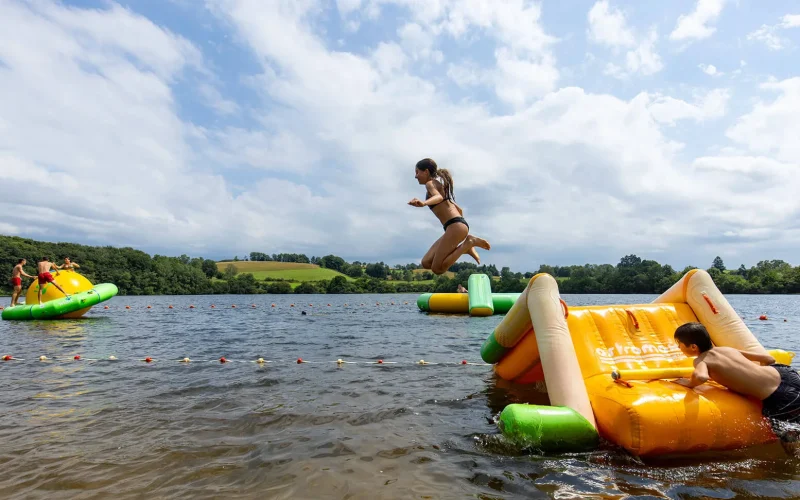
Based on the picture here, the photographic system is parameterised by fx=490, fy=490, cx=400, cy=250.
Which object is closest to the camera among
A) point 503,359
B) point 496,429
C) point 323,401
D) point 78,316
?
point 496,429

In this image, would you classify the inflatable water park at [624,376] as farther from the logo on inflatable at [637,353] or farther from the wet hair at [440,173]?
the wet hair at [440,173]

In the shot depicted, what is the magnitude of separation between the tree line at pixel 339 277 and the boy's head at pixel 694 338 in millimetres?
56004

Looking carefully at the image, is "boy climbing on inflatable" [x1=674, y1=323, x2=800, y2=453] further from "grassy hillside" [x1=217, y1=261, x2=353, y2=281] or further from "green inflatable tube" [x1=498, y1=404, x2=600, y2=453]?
"grassy hillside" [x1=217, y1=261, x2=353, y2=281]

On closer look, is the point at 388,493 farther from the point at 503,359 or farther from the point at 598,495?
the point at 503,359

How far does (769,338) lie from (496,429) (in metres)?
14.2

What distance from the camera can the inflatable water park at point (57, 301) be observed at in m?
19.1

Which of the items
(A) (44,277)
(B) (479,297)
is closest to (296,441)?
(B) (479,297)

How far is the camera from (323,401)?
682cm

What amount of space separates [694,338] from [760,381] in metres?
0.65

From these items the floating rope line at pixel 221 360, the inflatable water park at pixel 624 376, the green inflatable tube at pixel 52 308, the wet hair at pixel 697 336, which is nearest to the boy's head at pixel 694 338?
the wet hair at pixel 697 336

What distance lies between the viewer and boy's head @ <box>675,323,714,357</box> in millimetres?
4902

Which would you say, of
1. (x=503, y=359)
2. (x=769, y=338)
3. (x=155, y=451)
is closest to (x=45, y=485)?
(x=155, y=451)

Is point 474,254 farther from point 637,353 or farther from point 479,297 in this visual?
point 479,297

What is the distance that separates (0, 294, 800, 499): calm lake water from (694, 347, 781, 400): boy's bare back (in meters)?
0.55
